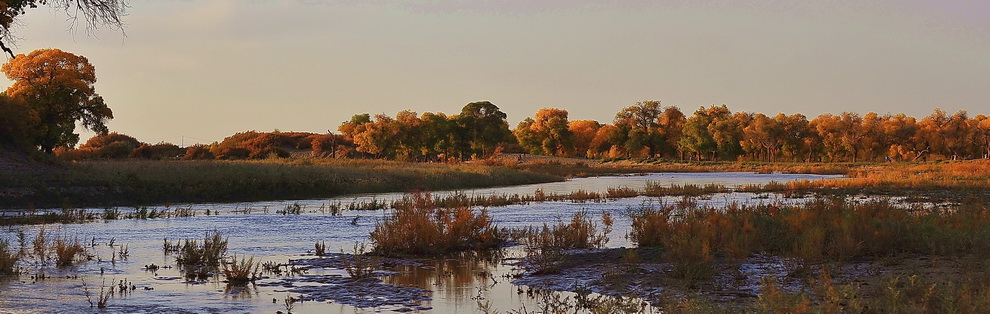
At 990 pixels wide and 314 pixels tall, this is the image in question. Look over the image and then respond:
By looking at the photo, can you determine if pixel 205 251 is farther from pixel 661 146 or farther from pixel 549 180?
pixel 661 146

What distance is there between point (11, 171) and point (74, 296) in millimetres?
29826

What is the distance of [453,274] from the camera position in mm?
15344

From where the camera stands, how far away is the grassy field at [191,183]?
3606 centimetres

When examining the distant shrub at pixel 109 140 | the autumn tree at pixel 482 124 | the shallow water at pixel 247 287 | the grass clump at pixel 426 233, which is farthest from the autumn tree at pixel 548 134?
the grass clump at pixel 426 233

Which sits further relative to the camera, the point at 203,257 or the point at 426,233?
the point at 426,233

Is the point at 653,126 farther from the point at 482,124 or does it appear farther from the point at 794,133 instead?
the point at 482,124

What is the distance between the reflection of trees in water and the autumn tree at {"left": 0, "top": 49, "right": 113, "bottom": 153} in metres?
48.5

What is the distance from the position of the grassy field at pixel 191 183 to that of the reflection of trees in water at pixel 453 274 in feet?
63.3

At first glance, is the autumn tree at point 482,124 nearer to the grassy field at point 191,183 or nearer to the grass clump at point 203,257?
the grassy field at point 191,183

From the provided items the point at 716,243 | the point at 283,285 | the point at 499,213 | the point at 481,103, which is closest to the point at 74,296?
the point at 283,285

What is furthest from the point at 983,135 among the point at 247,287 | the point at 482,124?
the point at 247,287

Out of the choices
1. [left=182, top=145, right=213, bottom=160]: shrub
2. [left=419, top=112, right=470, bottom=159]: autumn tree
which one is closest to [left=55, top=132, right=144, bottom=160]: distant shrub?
[left=182, top=145, right=213, bottom=160]: shrub

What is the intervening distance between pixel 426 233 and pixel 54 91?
1950 inches

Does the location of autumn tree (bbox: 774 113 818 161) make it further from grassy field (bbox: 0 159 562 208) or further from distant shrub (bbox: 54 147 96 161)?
distant shrub (bbox: 54 147 96 161)
